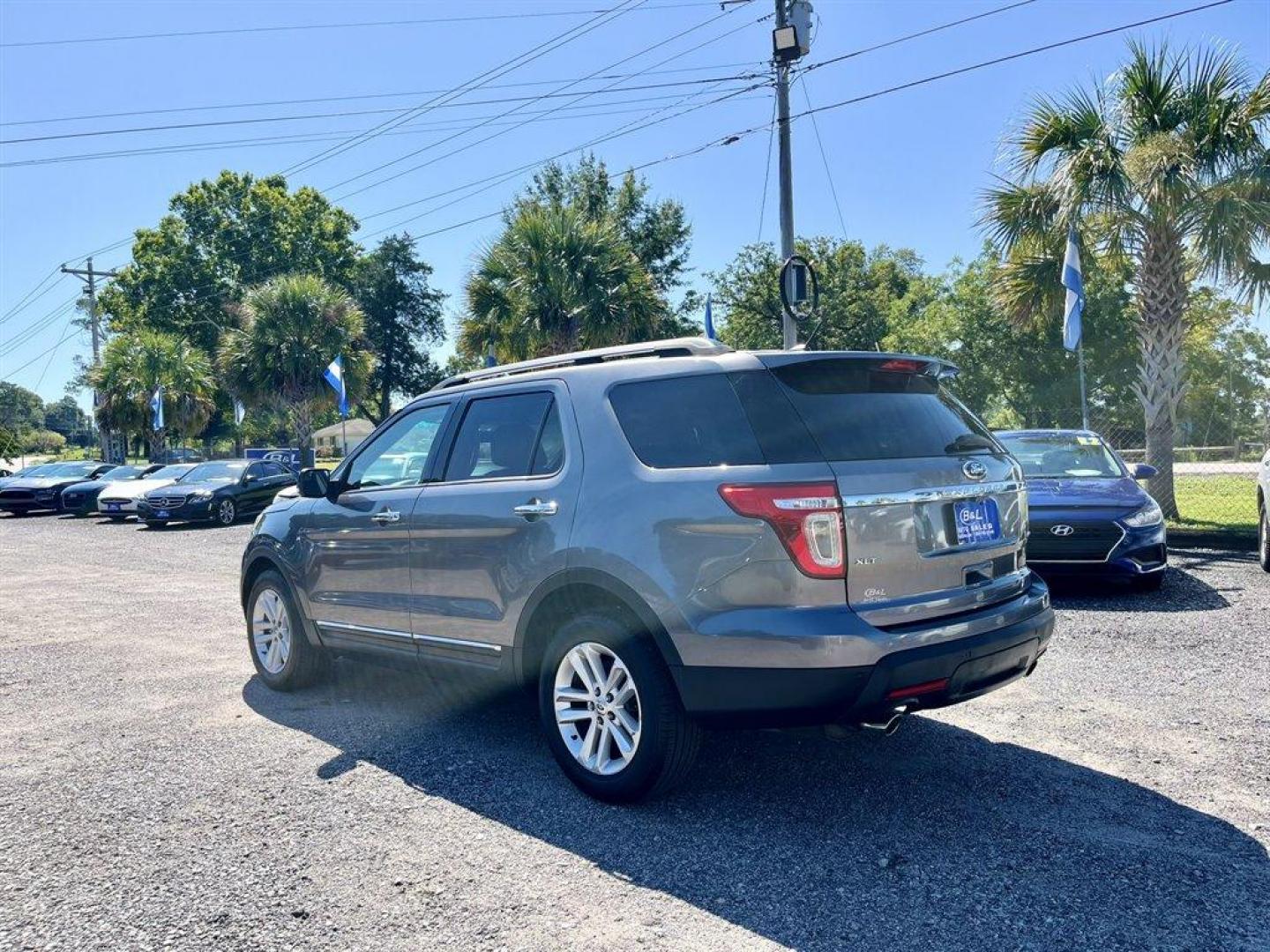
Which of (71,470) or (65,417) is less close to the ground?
(65,417)

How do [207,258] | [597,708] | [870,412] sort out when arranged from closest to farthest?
[870,412] → [597,708] → [207,258]

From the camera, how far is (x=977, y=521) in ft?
12.7

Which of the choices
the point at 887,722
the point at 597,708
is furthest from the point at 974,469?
the point at 597,708

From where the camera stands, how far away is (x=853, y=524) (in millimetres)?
3439

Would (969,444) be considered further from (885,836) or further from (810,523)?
(885,836)

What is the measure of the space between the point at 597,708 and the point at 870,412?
5.35 ft

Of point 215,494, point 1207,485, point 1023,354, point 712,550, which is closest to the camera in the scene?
point 712,550

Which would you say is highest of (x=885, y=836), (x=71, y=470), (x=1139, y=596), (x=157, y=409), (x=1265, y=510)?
(x=157, y=409)

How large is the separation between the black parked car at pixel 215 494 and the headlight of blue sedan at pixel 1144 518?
53.1 feet

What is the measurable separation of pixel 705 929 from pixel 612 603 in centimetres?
132

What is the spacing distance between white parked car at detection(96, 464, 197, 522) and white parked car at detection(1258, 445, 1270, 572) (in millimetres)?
20078

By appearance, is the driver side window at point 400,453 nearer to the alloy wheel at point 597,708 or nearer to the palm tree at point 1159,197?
the alloy wheel at point 597,708

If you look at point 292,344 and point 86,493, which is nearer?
point 86,493

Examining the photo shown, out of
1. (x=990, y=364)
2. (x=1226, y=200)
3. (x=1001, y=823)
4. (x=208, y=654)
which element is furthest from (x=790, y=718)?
(x=990, y=364)
